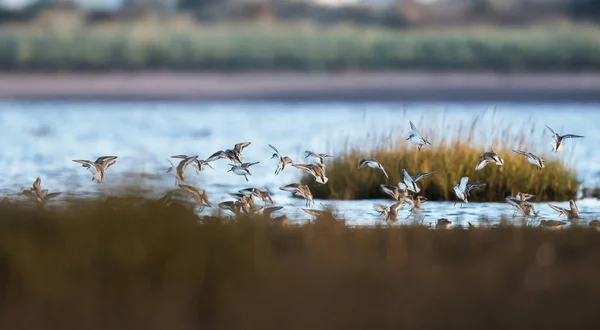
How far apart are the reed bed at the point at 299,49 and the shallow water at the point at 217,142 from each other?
6.11ft

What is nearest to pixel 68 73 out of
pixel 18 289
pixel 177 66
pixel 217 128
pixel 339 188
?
pixel 177 66

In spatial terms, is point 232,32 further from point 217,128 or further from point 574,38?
point 217,128

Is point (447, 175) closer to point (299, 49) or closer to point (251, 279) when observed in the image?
point (251, 279)

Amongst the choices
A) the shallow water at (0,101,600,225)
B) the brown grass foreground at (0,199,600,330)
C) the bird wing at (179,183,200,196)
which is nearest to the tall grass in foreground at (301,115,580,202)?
the shallow water at (0,101,600,225)

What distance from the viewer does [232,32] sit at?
173ft

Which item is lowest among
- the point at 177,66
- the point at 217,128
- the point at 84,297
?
the point at 84,297

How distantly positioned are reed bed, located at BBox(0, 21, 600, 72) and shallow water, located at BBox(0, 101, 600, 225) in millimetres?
1864

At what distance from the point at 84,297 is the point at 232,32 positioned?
156 feet

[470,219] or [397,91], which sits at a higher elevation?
[397,91]

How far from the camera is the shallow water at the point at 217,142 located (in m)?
10.7

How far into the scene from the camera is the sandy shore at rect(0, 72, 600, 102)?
39875 millimetres

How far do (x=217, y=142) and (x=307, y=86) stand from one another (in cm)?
2068

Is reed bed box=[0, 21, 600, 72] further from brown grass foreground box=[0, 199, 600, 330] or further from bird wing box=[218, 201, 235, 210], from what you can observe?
brown grass foreground box=[0, 199, 600, 330]

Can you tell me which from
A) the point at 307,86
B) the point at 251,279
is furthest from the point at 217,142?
the point at 307,86
